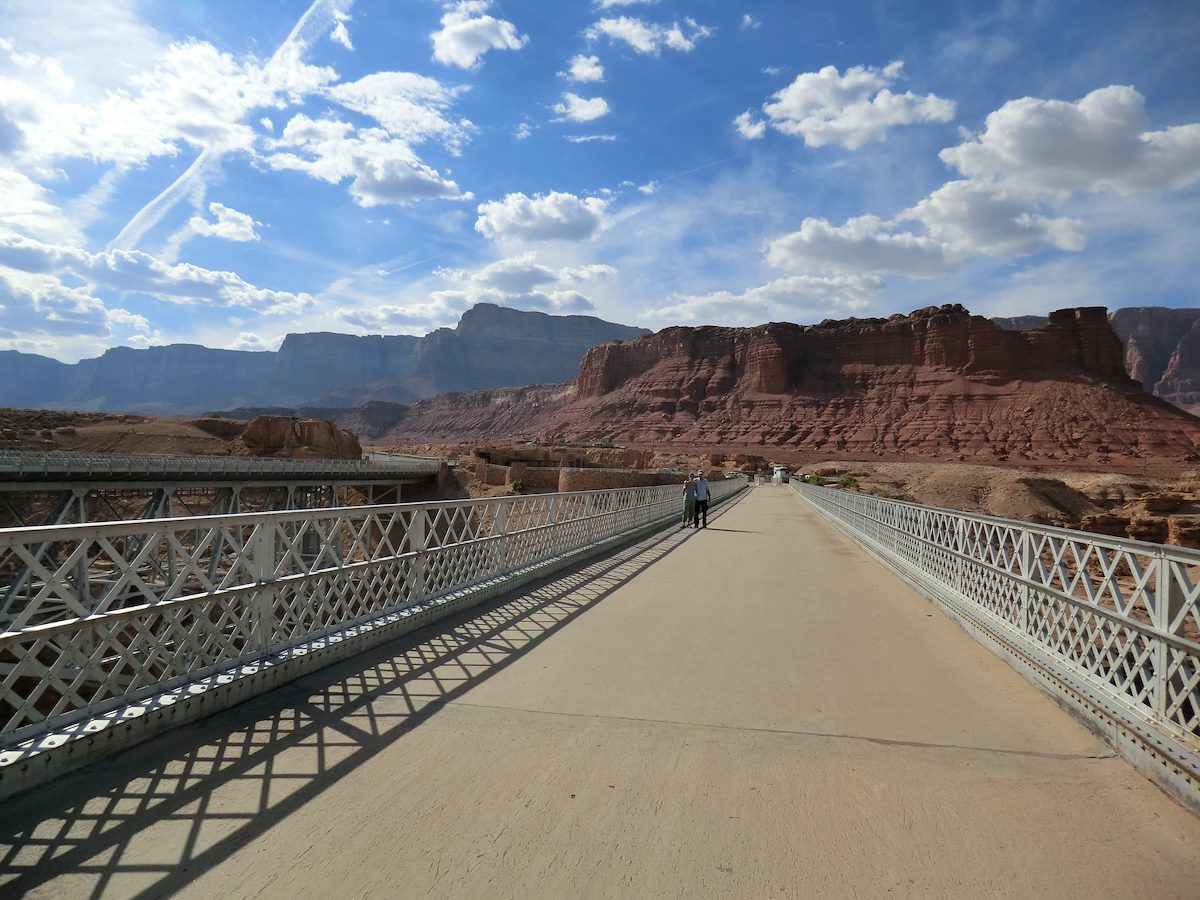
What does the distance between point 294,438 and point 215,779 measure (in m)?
56.0

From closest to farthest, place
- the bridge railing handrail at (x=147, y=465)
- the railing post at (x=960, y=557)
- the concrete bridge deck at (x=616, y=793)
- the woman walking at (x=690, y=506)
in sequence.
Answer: the concrete bridge deck at (x=616, y=793) → the railing post at (x=960, y=557) → the woman walking at (x=690, y=506) → the bridge railing handrail at (x=147, y=465)

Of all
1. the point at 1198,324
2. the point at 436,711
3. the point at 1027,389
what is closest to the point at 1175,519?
the point at 436,711

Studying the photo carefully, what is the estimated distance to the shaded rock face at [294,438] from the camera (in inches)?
2069

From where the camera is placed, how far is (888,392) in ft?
352

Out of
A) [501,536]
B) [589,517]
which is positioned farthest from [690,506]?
[501,536]

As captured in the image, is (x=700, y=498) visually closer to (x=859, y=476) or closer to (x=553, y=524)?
(x=553, y=524)

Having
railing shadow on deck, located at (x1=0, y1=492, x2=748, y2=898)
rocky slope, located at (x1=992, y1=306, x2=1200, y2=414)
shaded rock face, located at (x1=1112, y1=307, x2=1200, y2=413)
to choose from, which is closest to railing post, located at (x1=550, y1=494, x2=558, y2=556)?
railing shadow on deck, located at (x1=0, y1=492, x2=748, y2=898)

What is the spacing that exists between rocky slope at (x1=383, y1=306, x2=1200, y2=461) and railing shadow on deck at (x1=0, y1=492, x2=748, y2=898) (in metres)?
91.5

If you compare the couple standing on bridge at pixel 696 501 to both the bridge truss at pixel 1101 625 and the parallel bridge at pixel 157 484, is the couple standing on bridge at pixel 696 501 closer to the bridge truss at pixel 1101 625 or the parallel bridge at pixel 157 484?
the bridge truss at pixel 1101 625

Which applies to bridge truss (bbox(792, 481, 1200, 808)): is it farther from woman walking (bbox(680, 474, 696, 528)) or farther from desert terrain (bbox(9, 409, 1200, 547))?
desert terrain (bbox(9, 409, 1200, 547))

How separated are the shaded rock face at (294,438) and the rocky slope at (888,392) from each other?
6563 cm

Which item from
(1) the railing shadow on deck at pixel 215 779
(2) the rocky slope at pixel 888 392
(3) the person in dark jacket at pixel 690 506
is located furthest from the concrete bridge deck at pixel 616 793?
(2) the rocky slope at pixel 888 392

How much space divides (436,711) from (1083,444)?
Answer: 98.7 meters

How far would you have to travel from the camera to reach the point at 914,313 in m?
116
